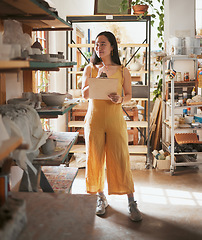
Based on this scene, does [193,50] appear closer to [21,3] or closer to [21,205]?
[21,3]

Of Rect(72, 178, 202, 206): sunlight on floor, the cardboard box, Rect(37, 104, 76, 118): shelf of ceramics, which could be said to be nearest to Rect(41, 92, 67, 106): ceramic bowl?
Rect(37, 104, 76, 118): shelf of ceramics

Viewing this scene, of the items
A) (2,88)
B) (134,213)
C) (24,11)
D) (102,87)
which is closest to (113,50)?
(102,87)

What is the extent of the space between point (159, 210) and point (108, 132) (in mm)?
953

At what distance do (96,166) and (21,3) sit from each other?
5.23 feet

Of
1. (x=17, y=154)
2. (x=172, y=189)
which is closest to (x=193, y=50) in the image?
(x=172, y=189)

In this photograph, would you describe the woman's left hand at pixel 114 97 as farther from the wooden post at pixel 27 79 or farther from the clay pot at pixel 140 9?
the clay pot at pixel 140 9

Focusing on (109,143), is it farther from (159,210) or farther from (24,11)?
(24,11)

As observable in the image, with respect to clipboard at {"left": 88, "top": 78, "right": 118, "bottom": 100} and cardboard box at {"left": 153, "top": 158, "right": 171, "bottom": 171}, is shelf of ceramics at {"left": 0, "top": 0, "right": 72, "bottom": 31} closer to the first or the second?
clipboard at {"left": 88, "top": 78, "right": 118, "bottom": 100}

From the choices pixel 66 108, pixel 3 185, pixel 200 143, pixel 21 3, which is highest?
pixel 21 3

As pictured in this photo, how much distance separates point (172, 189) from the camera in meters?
3.91

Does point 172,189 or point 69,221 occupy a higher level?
point 69,221

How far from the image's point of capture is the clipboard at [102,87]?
2.79 metres

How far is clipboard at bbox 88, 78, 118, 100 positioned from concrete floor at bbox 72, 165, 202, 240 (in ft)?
3.54

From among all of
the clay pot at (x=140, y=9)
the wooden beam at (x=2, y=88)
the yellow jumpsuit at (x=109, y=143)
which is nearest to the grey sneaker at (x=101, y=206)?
the yellow jumpsuit at (x=109, y=143)
